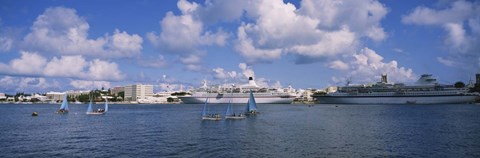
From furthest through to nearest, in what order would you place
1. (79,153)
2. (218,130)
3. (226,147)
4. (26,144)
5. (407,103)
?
(407,103), (218,130), (26,144), (226,147), (79,153)

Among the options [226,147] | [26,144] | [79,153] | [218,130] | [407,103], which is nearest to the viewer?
[79,153]

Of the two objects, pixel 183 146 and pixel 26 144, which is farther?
pixel 26 144

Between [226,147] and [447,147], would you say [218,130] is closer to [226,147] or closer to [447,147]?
[226,147]

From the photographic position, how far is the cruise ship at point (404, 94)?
16700cm

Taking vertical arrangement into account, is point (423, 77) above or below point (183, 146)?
above

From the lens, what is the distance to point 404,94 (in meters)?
→ 172

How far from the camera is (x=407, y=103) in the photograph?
171 meters

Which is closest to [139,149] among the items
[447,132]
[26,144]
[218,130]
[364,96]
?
[26,144]

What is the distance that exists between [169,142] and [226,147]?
688 cm

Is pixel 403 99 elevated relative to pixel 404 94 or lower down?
lower down

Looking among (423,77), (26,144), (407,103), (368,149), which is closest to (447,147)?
(368,149)

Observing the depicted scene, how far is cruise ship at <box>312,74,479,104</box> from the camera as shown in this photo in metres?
167

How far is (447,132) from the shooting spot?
170 feet

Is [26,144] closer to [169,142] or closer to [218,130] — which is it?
[169,142]
